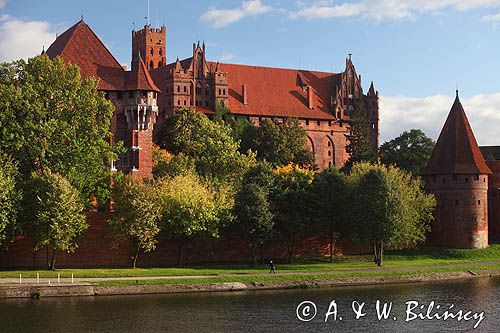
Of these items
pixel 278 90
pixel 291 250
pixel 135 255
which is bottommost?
pixel 135 255

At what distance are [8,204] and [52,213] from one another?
2725 millimetres

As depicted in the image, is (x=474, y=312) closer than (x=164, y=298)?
Yes

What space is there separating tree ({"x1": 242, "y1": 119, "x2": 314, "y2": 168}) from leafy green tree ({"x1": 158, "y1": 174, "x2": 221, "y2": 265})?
33.9m

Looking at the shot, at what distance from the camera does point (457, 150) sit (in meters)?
78.4

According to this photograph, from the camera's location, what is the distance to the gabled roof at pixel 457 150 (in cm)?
7769

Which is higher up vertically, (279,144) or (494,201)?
(279,144)

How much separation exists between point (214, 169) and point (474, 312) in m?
43.4

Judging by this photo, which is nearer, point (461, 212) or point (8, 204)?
point (8, 204)

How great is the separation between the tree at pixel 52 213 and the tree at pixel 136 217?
255 centimetres

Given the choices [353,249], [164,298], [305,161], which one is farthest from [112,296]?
[305,161]

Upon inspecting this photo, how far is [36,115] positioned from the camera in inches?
2351

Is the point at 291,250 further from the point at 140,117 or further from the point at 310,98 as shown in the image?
the point at 310,98

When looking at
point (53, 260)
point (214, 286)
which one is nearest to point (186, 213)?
point (53, 260)

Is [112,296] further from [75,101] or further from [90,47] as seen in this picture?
[90,47]
